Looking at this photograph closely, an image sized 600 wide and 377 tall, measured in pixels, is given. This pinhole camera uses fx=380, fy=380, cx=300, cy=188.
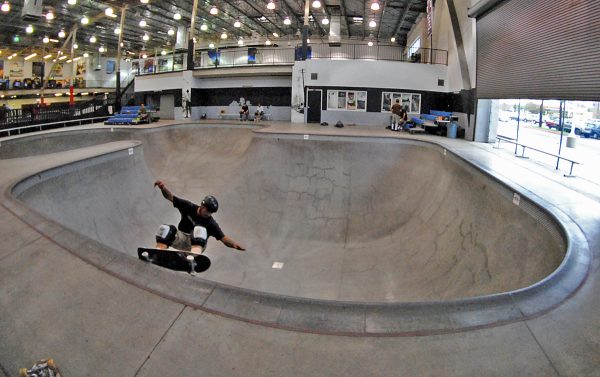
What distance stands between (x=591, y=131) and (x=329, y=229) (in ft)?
27.5

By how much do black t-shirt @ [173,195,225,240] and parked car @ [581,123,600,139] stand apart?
1173 cm

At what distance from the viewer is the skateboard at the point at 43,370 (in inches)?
89.3

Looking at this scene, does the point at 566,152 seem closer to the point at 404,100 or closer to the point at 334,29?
the point at 404,100

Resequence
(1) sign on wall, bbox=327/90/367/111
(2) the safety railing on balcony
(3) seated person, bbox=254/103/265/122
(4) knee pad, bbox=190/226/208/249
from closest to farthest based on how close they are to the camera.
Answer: (4) knee pad, bbox=190/226/208/249, (1) sign on wall, bbox=327/90/367/111, (2) the safety railing on balcony, (3) seated person, bbox=254/103/265/122

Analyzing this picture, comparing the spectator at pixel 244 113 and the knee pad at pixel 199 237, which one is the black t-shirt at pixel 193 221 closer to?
the knee pad at pixel 199 237

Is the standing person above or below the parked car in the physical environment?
above

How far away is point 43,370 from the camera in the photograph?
7.57 ft

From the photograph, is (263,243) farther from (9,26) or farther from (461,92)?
(9,26)

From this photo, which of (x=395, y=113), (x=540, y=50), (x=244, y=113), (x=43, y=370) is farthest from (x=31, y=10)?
(x=540, y=50)

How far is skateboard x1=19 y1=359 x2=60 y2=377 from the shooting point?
227 centimetres

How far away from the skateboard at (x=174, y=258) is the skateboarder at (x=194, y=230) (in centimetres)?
12

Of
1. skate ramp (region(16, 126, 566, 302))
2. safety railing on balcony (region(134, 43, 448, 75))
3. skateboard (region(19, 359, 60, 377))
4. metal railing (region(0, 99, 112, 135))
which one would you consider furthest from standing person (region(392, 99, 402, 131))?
skateboard (region(19, 359, 60, 377))

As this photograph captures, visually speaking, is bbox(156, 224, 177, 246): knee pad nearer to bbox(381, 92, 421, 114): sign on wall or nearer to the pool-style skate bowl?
the pool-style skate bowl

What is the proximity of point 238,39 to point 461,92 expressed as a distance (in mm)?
25441
